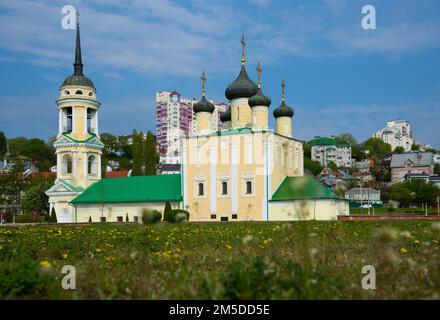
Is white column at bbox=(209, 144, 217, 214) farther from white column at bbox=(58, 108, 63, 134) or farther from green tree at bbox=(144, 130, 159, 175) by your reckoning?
green tree at bbox=(144, 130, 159, 175)

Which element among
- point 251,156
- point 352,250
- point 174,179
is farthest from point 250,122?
point 352,250

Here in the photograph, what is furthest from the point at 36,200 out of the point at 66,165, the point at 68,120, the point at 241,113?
the point at 241,113

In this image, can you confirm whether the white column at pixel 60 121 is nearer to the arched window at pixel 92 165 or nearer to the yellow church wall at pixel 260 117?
the arched window at pixel 92 165

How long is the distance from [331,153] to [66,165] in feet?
357

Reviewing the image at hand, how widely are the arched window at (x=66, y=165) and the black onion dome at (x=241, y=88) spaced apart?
629 inches

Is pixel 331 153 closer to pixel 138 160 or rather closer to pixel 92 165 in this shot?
pixel 138 160

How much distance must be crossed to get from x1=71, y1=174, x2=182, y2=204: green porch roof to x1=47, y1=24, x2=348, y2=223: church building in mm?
85

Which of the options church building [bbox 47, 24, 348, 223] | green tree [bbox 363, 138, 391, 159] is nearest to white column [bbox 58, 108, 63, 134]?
church building [bbox 47, 24, 348, 223]

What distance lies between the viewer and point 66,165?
160ft

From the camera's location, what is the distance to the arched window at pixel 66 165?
48.2 metres

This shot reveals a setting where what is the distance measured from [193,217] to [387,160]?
4346 inches

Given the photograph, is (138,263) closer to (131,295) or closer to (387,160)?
(131,295)

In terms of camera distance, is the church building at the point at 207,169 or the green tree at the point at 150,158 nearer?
the church building at the point at 207,169

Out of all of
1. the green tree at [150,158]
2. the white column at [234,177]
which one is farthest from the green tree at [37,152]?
the white column at [234,177]
